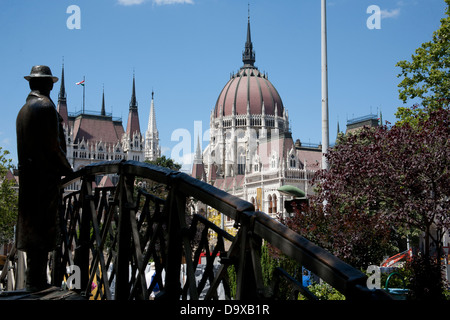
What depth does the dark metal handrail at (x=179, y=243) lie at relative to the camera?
259cm

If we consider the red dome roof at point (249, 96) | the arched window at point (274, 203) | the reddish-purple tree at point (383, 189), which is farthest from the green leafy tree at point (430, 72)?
the red dome roof at point (249, 96)

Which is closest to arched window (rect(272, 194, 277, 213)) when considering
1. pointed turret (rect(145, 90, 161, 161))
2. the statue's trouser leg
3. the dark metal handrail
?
pointed turret (rect(145, 90, 161, 161))

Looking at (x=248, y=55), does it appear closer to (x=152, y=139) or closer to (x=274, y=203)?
(x=152, y=139)

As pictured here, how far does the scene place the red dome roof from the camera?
136 meters

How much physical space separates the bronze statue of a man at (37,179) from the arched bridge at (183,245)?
515mm

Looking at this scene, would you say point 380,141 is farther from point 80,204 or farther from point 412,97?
point 80,204

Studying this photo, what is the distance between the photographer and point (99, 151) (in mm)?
131750

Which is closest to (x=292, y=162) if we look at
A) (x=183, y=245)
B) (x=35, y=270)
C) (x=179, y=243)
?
(x=35, y=270)

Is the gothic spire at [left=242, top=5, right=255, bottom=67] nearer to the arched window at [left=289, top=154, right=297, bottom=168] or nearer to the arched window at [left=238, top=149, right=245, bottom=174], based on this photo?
the arched window at [left=238, top=149, right=245, bottom=174]

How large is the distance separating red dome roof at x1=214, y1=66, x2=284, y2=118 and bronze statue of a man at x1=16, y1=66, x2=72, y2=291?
13130 centimetres

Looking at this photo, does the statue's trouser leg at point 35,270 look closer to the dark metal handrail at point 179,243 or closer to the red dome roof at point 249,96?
the dark metal handrail at point 179,243
